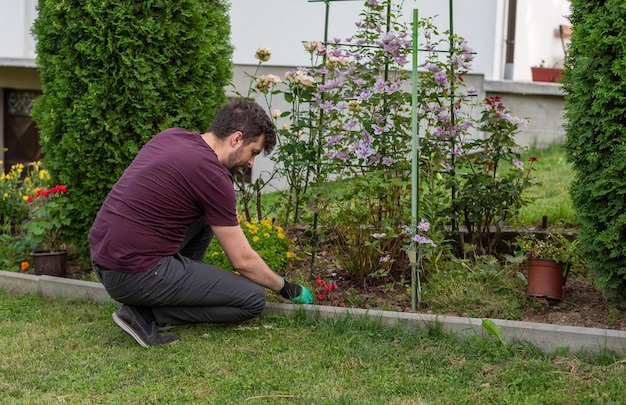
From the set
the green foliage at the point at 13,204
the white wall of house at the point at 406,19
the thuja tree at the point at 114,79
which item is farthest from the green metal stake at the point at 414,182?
the white wall of house at the point at 406,19

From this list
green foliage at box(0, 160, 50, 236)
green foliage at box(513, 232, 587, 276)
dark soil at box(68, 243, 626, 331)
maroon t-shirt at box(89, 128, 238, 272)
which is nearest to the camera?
maroon t-shirt at box(89, 128, 238, 272)

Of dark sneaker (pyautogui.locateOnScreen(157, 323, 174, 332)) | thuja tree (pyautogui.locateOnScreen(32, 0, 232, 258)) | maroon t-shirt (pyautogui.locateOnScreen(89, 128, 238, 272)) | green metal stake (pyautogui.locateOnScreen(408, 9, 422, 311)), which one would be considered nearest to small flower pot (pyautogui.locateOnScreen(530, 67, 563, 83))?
thuja tree (pyautogui.locateOnScreen(32, 0, 232, 258))

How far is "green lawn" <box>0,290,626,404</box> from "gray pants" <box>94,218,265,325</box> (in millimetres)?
100

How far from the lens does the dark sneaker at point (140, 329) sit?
13.7ft

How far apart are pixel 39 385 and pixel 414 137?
7.21 ft

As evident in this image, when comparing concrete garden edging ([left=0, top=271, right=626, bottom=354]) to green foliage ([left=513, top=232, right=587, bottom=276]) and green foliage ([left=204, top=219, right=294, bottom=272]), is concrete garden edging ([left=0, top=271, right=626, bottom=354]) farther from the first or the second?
green foliage ([left=513, top=232, right=587, bottom=276])

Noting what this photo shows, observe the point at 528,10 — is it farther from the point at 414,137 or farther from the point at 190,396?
the point at 190,396

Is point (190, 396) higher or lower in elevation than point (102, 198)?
lower

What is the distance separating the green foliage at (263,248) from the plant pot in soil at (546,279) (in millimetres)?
1450

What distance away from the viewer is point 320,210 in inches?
199

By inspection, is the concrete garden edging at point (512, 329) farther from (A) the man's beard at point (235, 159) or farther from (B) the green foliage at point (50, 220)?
(B) the green foliage at point (50, 220)

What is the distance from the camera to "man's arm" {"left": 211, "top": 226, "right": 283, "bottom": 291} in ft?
13.6

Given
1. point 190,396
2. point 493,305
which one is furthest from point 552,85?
point 190,396

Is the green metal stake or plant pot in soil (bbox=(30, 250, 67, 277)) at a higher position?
the green metal stake
